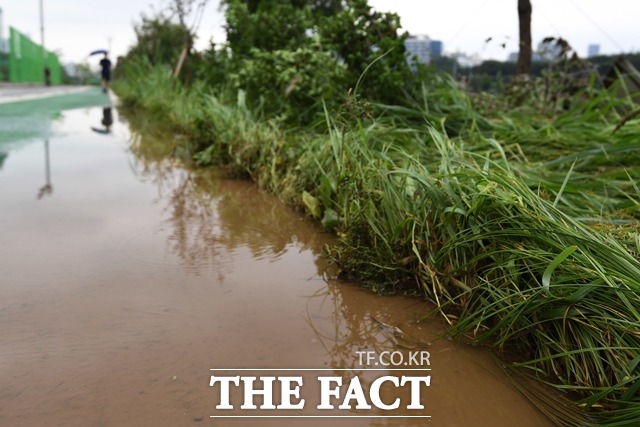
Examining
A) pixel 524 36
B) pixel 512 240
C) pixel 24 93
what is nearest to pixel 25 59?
pixel 24 93

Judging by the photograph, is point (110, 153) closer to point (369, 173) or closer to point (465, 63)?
point (369, 173)

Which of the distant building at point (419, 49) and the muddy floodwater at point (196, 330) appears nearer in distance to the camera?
the muddy floodwater at point (196, 330)

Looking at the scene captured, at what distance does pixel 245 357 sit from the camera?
1.46m

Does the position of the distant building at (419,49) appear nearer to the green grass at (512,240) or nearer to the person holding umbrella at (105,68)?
the green grass at (512,240)

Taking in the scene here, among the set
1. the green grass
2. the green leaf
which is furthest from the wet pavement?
the green leaf

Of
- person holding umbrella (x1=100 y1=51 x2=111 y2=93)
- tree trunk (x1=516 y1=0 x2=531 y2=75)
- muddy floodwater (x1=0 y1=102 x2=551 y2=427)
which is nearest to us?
muddy floodwater (x1=0 y1=102 x2=551 y2=427)

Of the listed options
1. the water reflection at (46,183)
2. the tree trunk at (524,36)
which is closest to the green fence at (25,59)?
the water reflection at (46,183)

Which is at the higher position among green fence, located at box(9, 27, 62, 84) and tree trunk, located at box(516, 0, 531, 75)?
green fence, located at box(9, 27, 62, 84)

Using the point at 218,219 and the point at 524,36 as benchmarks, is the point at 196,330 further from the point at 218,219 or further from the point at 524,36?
the point at 524,36

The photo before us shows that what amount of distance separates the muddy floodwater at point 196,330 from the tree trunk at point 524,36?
4.38 meters

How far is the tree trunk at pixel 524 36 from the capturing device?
5.97m

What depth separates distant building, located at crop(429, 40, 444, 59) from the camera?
4.70m

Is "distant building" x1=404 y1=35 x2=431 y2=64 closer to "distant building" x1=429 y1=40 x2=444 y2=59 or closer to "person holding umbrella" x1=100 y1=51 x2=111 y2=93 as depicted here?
"distant building" x1=429 y1=40 x2=444 y2=59

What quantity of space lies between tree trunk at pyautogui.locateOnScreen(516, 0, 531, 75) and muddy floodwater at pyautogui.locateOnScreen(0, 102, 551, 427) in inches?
173
